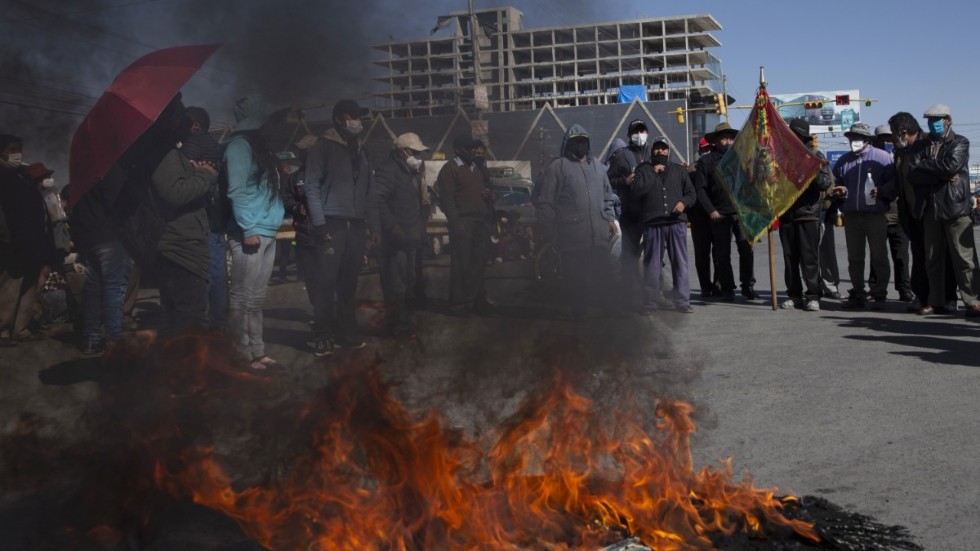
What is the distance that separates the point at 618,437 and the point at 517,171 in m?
1.40

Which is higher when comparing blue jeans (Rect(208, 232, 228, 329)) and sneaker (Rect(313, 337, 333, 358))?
blue jeans (Rect(208, 232, 228, 329))

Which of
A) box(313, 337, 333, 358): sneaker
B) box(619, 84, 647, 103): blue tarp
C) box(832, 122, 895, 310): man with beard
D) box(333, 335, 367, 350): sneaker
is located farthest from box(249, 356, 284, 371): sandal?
box(832, 122, 895, 310): man with beard

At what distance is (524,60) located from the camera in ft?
12.8

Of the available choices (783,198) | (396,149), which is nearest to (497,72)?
(396,149)

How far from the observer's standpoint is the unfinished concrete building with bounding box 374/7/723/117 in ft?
12.2

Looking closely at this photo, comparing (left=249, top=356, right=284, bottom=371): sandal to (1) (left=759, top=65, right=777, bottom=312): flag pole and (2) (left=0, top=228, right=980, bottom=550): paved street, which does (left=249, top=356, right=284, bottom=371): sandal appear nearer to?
(2) (left=0, top=228, right=980, bottom=550): paved street

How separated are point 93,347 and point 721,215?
24.3ft

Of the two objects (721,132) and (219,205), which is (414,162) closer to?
(219,205)

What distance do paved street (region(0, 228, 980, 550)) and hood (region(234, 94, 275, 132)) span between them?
112cm

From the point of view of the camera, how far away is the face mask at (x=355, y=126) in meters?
4.01

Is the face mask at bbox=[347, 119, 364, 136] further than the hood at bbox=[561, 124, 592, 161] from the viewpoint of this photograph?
No

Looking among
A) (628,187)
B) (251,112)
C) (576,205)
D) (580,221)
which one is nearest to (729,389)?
(580,221)

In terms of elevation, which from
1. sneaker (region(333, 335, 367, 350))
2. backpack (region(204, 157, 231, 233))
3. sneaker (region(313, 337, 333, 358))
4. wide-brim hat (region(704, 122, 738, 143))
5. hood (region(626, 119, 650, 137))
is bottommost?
sneaker (region(313, 337, 333, 358))

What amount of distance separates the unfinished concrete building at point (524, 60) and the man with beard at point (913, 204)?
23.5 feet
